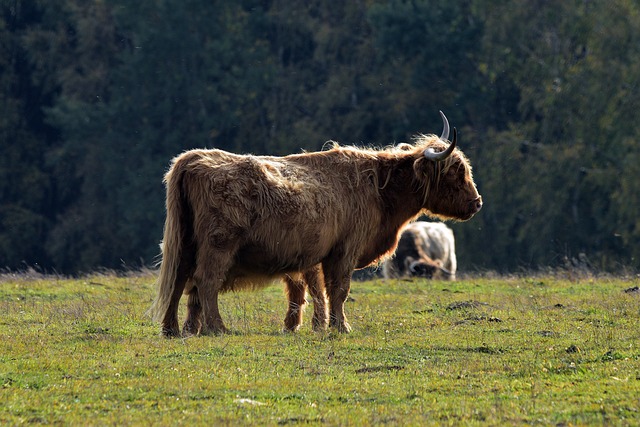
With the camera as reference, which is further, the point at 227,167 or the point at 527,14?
the point at 527,14

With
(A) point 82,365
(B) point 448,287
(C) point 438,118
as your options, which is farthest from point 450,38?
(A) point 82,365

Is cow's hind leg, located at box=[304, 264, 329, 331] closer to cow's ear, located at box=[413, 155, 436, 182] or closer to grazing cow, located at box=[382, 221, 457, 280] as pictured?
cow's ear, located at box=[413, 155, 436, 182]

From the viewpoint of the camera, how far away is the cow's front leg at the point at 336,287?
1338cm

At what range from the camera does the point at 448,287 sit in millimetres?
18844

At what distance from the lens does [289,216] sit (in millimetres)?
12812

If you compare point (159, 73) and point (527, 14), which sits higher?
point (527, 14)

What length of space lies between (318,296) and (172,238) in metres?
2.06

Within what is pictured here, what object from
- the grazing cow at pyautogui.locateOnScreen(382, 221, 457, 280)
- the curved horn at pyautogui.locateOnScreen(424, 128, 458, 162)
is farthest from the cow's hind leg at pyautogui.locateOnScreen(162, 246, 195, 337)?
the grazing cow at pyautogui.locateOnScreen(382, 221, 457, 280)

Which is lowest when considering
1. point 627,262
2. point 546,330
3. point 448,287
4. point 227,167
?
point 627,262

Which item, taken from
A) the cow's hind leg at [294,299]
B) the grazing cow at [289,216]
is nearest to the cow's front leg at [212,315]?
the grazing cow at [289,216]

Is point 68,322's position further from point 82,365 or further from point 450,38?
point 450,38

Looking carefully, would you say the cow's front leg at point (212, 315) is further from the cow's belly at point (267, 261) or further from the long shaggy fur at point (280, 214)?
the cow's belly at point (267, 261)

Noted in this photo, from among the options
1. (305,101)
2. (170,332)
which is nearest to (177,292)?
(170,332)

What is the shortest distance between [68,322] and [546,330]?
528cm
